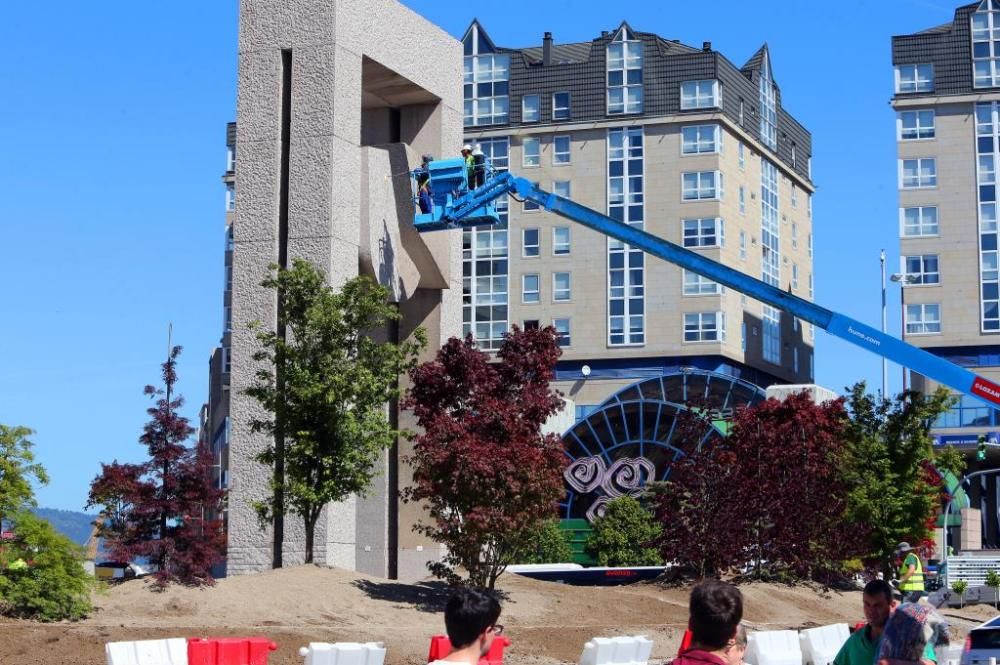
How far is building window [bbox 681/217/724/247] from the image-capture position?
282 feet

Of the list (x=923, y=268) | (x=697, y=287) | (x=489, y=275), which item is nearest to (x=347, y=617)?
(x=697, y=287)

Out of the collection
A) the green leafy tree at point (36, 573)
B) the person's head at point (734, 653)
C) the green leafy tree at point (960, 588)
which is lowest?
the green leafy tree at point (960, 588)

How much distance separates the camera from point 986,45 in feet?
284

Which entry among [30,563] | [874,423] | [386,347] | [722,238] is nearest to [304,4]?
[386,347]

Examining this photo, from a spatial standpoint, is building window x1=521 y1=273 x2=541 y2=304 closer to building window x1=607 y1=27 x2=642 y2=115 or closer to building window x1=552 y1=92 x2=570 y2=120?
building window x1=552 y1=92 x2=570 y2=120

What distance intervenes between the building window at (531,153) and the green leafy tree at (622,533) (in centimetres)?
2904

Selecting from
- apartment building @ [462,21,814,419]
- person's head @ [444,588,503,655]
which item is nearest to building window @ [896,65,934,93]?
apartment building @ [462,21,814,419]

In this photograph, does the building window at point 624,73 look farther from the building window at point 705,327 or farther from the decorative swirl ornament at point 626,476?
the decorative swirl ornament at point 626,476

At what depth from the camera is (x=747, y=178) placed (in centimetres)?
9044

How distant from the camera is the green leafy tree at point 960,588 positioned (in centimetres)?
3875

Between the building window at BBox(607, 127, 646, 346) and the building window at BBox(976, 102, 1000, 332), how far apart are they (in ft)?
58.2

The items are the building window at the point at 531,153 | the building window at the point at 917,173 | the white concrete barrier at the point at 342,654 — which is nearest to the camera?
the white concrete barrier at the point at 342,654

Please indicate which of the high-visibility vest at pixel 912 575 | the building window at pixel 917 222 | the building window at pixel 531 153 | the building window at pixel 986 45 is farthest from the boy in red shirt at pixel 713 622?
the building window at pixel 531 153

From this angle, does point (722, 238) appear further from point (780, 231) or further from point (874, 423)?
point (874, 423)
